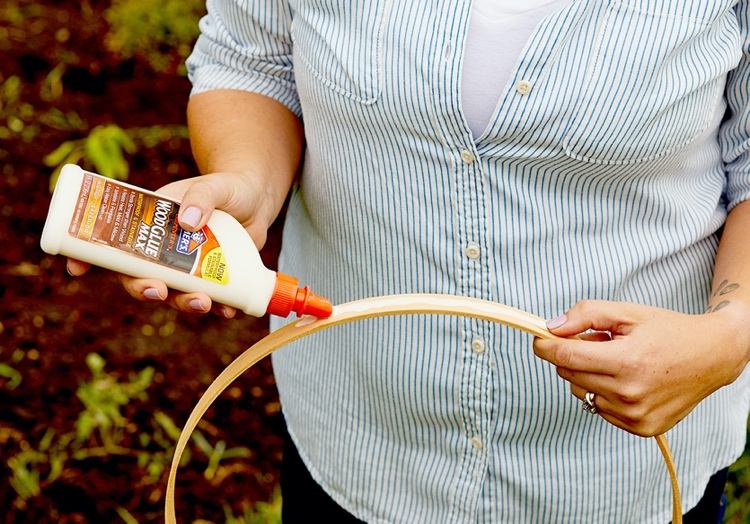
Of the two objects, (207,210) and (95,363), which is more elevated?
(207,210)

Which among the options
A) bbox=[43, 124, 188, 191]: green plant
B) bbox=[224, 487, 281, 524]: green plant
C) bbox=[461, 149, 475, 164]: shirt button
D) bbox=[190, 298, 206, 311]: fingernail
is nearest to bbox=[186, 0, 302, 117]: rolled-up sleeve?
bbox=[461, 149, 475, 164]: shirt button

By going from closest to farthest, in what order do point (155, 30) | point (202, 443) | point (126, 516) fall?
1. point (126, 516)
2. point (202, 443)
3. point (155, 30)

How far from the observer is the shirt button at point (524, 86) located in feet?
3.31

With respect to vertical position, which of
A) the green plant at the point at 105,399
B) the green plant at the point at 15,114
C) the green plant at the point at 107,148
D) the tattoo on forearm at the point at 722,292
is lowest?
the green plant at the point at 105,399

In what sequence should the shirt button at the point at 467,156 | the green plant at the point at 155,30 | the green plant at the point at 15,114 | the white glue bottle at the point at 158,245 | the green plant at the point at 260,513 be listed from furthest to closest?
the green plant at the point at 155,30, the green plant at the point at 15,114, the green plant at the point at 260,513, the shirt button at the point at 467,156, the white glue bottle at the point at 158,245

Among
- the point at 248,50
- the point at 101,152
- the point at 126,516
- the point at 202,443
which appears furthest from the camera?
the point at 101,152

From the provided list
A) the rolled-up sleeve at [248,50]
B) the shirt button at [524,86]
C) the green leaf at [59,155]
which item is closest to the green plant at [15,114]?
the green leaf at [59,155]

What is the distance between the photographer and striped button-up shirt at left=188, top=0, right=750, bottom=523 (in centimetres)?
103

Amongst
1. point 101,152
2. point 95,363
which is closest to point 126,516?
point 95,363

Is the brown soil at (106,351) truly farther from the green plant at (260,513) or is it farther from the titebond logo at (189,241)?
the titebond logo at (189,241)

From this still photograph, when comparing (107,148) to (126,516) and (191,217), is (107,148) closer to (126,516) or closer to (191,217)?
(126,516)

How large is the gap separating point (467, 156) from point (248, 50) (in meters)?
0.38

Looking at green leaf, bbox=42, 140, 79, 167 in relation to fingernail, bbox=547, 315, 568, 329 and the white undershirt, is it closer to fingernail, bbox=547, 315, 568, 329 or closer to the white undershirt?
the white undershirt

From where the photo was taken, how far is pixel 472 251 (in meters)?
1.11
